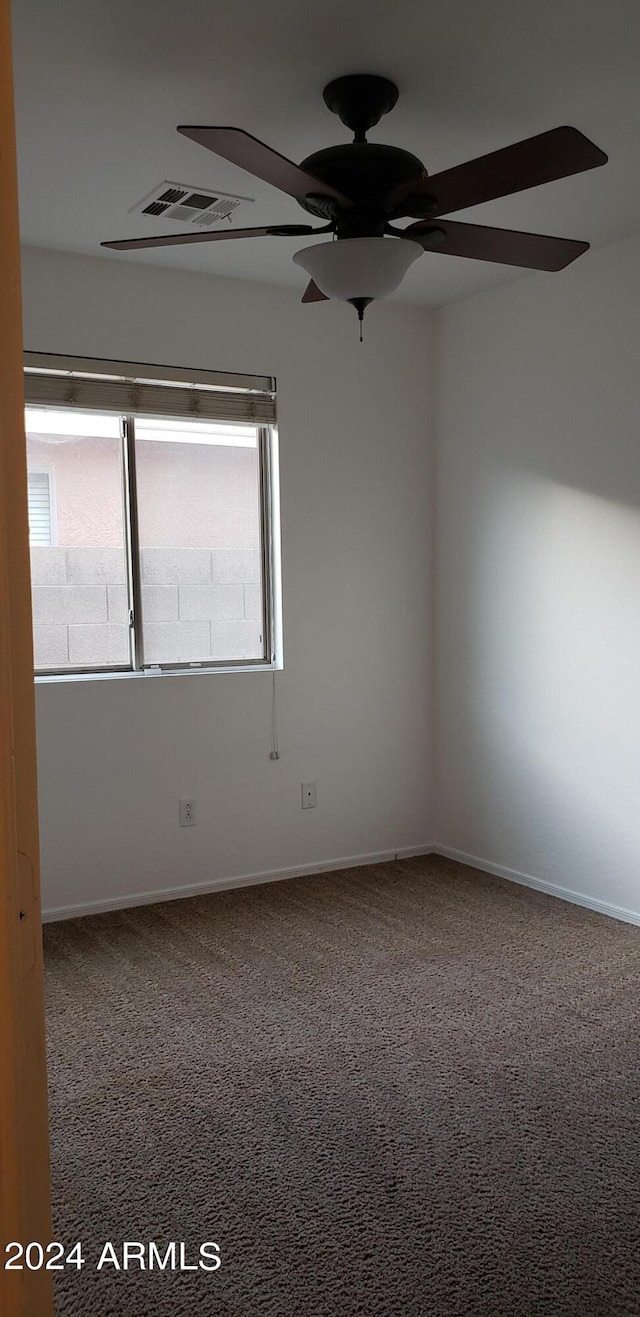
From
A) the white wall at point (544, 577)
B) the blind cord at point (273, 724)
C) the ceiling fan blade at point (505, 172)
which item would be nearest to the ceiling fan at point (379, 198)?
the ceiling fan blade at point (505, 172)

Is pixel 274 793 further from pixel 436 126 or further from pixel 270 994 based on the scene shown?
pixel 436 126

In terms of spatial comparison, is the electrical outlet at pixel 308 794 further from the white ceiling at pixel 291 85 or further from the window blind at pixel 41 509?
the white ceiling at pixel 291 85

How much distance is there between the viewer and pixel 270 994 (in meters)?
3.08

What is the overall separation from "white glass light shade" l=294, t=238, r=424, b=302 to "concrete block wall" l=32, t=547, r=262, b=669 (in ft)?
6.09

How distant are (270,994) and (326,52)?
258 cm

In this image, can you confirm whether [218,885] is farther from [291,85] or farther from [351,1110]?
[291,85]

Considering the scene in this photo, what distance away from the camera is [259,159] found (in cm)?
195

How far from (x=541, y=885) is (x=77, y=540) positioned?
92.6 inches

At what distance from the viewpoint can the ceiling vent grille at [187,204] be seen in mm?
3037

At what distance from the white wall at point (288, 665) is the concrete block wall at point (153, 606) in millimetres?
142

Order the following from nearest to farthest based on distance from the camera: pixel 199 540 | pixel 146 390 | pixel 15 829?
pixel 15 829 < pixel 146 390 < pixel 199 540

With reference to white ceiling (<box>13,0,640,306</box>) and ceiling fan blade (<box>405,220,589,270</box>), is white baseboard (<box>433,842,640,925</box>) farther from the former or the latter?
white ceiling (<box>13,0,640,306</box>)

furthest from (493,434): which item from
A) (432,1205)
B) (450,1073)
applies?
(432,1205)

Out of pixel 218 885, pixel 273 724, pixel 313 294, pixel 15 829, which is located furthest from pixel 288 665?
pixel 15 829
